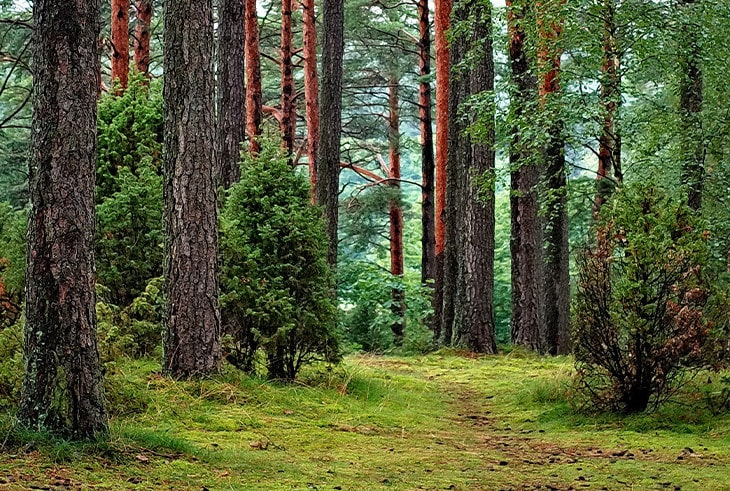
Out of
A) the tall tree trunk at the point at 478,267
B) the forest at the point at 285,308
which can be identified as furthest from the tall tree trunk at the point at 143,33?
the tall tree trunk at the point at 478,267

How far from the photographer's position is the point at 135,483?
4.55 meters

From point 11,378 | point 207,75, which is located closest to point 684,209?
point 207,75

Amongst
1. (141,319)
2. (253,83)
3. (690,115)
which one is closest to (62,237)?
(141,319)

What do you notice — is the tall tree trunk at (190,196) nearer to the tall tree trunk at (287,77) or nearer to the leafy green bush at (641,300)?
the leafy green bush at (641,300)

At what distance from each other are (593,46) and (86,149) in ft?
18.6

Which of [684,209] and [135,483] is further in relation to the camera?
[684,209]

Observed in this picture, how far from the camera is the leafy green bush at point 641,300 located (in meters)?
7.04

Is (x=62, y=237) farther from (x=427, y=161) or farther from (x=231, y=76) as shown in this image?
(x=427, y=161)

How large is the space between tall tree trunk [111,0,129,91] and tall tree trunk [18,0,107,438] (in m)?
10.6

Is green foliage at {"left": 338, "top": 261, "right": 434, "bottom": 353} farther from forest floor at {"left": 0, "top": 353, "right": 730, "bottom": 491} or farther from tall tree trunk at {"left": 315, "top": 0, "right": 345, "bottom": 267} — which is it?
forest floor at {"left": 0, "top": 353, "right": 730, "bottom": 491}

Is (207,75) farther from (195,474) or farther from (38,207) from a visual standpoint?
(195,474)

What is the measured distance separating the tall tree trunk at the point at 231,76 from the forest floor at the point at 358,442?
5.80 m

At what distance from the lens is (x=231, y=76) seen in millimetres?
14016

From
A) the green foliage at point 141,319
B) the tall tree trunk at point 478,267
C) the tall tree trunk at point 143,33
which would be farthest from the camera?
the tall tree trunk at point 143,33
